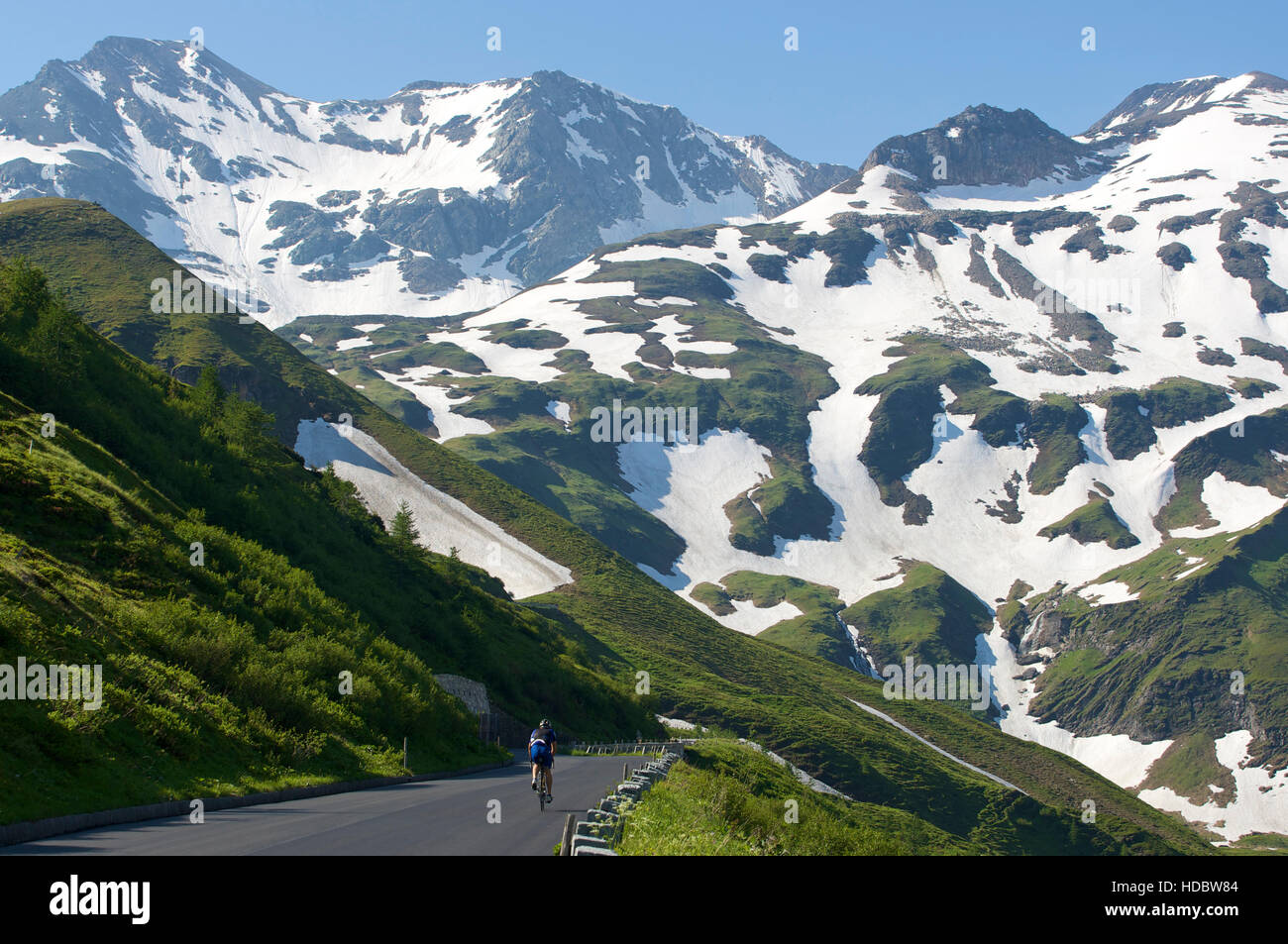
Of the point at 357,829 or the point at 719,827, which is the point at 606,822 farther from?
the point at 357,829

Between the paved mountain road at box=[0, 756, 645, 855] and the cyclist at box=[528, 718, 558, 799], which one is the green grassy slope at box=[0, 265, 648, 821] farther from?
the cyclist at box=[528, 718, 558, 799]

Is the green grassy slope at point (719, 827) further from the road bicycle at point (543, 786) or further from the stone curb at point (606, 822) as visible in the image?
the road bicycle at point (543, 786)

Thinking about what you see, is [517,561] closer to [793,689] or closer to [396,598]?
[793,689]

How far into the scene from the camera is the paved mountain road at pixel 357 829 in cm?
1571

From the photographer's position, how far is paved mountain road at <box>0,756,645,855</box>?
15711mm

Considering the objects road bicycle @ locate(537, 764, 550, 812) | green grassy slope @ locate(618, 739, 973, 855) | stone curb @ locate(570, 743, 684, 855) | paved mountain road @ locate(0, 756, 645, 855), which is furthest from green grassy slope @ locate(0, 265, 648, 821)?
green grassy slope @ locate(618, 739, 973, 855)

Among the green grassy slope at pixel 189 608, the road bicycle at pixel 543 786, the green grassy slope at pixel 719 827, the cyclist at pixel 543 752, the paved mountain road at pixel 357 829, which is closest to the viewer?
the paved mountain road at pixel 357 829

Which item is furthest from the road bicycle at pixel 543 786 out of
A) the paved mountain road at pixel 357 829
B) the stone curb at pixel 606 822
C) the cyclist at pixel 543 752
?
the stone curb at pixel 606 822

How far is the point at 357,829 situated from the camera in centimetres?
→ 1870

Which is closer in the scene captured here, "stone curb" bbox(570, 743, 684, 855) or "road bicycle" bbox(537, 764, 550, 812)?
"stone curb" bbox(570, 743, 684, 855)

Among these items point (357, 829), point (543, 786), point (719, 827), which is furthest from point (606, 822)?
point (543, 786)
